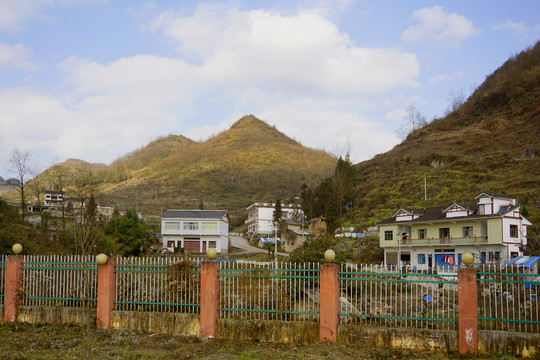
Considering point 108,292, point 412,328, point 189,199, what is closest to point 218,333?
point 108,292

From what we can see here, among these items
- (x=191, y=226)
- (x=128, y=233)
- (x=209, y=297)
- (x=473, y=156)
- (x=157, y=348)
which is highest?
(x=473, y=156)

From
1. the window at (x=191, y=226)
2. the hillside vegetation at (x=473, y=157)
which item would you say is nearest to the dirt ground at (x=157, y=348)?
the hillside vegetation at (x=473, y=157)

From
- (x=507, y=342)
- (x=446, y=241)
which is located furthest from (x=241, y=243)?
(x=507, y=342)

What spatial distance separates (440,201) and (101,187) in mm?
108882

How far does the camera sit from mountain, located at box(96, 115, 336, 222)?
11119 centimetres

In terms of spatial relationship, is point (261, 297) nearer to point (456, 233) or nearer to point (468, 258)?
point (468, 258)

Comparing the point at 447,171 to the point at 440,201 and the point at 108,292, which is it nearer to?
the point at 440,201

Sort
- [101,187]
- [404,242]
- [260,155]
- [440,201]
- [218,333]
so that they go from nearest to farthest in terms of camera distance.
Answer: [218,333] → [404,242] → [440,201] → [101,187] → [260,155]

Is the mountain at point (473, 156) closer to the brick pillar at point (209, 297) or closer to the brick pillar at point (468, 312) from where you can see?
the brick pillar at point (468, 312)

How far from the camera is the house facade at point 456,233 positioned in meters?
35.6

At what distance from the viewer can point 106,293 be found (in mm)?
13117

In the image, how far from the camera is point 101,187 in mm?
139875

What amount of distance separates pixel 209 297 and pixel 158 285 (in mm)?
1770

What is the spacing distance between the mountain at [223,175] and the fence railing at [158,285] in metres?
80.3
